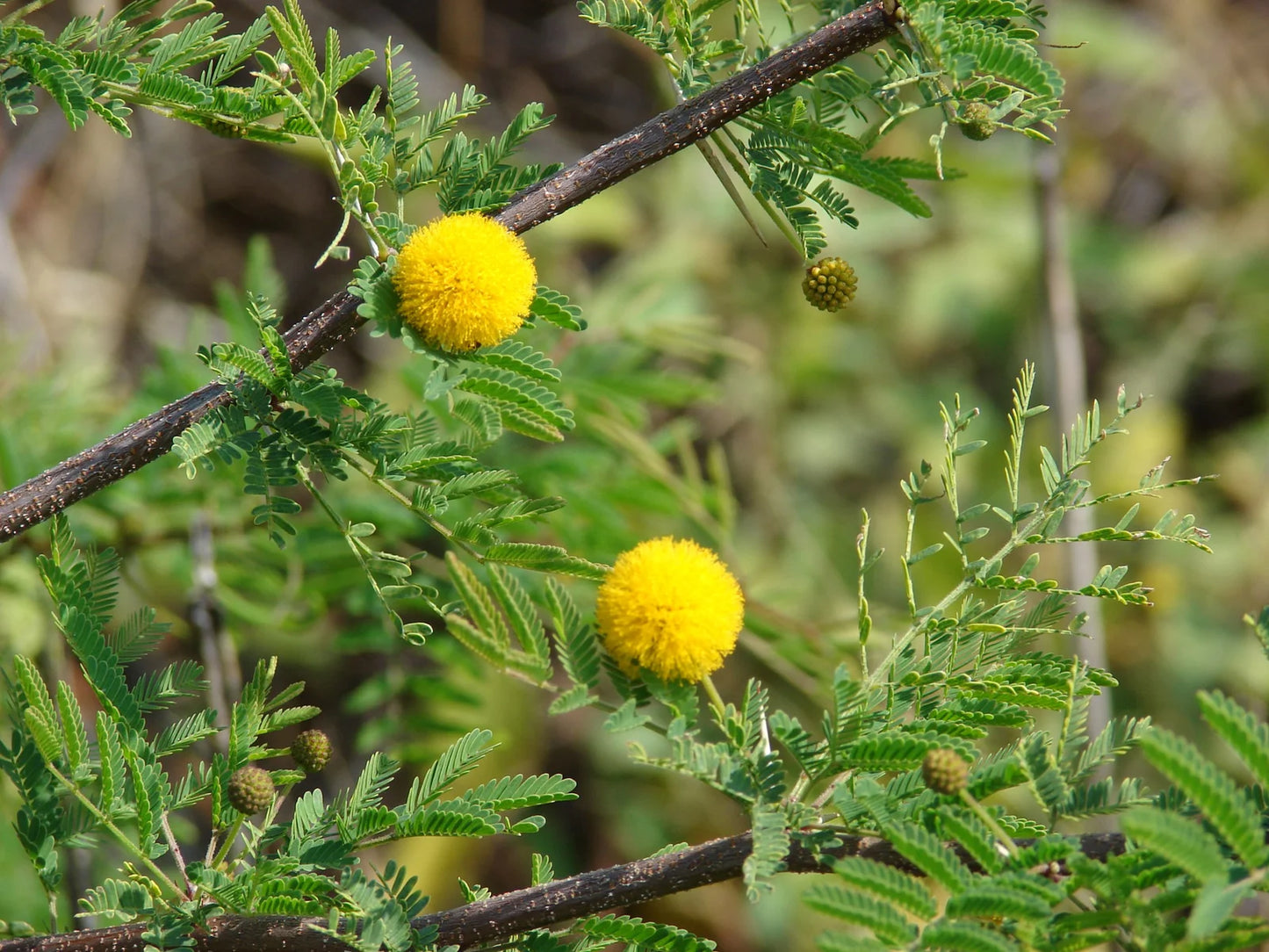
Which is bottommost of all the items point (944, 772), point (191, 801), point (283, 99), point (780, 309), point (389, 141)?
point (780, 309)

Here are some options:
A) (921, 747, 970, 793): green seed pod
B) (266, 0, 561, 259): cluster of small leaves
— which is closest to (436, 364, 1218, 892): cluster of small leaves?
(921, 747, 970, 793): green seed pod

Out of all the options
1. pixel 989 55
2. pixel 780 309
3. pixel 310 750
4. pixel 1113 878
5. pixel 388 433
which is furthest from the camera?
pixel 780 309

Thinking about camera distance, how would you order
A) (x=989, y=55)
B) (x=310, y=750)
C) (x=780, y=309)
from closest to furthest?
(x=989, y=55) < (x=310, y=750) < (x=780, y=309)

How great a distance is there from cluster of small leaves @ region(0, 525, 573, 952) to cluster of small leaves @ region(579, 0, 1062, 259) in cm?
85

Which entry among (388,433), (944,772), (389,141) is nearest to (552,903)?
(944,772)

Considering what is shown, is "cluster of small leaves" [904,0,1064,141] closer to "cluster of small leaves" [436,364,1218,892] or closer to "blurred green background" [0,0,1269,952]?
"cluster of small leaves" [436,364,1218,892]

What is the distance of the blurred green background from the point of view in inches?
175

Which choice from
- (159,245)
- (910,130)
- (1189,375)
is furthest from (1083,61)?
(159,245)

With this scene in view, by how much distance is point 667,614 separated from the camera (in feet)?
4.80

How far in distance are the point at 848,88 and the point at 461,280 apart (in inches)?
24.8

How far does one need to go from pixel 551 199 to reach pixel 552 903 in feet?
2.83

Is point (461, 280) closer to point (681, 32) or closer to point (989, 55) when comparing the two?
point (681, 32)

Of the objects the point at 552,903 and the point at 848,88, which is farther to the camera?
the point at 848,88

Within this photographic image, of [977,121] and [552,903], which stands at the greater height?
[977,121]
